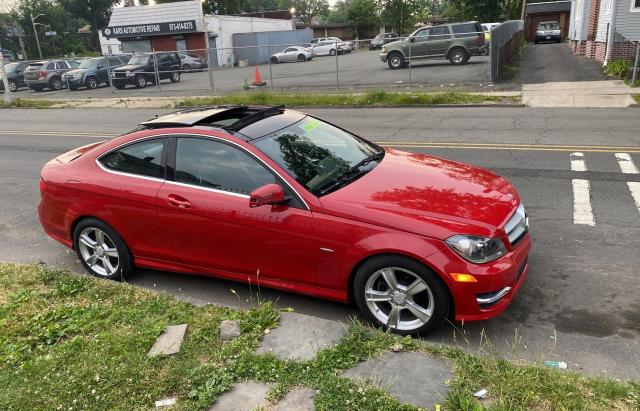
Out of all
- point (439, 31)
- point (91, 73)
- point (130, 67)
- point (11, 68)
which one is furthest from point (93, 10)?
point (439, 31)

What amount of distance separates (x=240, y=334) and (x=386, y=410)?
1.29m

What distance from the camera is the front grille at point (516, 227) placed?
4.00 m

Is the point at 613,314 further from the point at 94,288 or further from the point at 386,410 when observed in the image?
the point at 94,288

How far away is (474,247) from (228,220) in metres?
1.98

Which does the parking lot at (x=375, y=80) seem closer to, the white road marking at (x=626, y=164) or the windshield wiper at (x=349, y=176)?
the white road marking at (x=626, y=164)

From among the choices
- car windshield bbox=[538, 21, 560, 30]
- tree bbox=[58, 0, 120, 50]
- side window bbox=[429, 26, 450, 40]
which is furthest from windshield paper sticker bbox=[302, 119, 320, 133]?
tree bbox=[58, 0, 120, 50]

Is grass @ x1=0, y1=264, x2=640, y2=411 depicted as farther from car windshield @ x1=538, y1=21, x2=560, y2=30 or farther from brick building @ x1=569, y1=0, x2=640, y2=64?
car windshield @ x1=538, y1=21, x2=560, y2=30

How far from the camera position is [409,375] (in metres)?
3.12

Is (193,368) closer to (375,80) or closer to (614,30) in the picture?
(375,80)

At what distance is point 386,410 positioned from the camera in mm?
2826

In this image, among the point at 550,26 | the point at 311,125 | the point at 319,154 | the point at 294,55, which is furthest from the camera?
the point at 294,55

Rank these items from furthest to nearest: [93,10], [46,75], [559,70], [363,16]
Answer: [93,10] < [363,16] < [46,75] < [559,70]

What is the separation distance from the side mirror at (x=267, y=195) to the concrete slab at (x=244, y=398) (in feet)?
4.58

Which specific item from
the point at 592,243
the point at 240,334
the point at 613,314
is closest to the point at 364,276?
the point at 240,334
